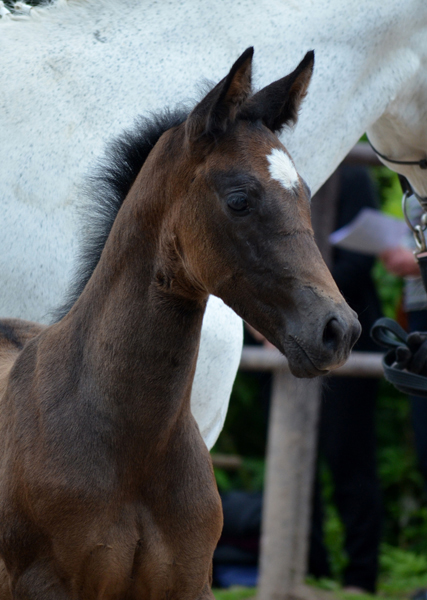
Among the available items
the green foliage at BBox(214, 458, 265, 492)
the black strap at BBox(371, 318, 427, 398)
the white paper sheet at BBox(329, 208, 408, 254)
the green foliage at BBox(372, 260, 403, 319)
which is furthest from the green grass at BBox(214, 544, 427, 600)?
the black strap at BBox(371, 318, 427, 398)

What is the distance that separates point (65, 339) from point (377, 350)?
3051mm

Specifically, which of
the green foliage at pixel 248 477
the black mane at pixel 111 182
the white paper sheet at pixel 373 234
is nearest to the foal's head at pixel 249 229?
the black mane at pixel 111 182

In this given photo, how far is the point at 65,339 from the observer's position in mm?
1768

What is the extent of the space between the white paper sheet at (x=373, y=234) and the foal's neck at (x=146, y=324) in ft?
6.08

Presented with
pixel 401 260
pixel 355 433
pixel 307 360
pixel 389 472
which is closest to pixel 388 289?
pixel 389 472

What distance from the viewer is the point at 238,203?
5.03ft

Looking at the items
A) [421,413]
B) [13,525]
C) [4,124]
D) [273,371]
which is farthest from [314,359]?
[273,371]

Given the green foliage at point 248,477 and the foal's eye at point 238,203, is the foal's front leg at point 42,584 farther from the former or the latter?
the green foliage at point 248,477

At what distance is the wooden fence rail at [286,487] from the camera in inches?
160

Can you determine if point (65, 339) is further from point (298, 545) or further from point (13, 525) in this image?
point (298, 545)

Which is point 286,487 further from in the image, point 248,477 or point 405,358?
point 405,358

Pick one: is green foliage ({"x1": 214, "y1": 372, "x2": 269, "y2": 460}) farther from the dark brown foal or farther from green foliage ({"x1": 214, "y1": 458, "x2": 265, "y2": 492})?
the dark brown foal

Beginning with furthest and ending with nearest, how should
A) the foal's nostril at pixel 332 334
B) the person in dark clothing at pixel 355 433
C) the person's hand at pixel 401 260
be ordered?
the person in dark clothing at pixel 355 433 < the person's hand at pixel 401 260 < the foal's nostril at pixel 332 334

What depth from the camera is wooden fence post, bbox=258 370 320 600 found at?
13.4ft
